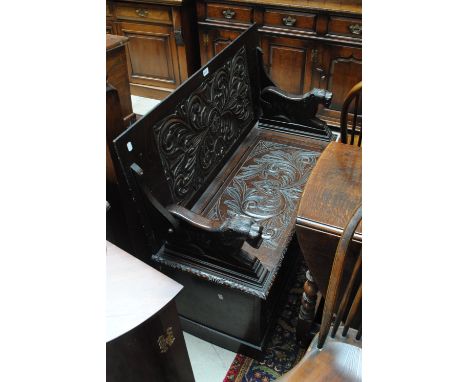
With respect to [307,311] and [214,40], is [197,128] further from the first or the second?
[214,40]

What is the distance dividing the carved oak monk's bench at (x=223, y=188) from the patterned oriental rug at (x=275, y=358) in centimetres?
7

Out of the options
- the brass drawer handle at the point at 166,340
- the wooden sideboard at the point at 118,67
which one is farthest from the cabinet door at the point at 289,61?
the brass drawer handle at the point at 166,340

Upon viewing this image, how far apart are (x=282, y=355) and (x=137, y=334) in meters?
0.78

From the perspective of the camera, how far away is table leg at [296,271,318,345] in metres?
1.31

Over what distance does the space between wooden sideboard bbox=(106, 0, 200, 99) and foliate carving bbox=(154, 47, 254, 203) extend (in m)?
1.08

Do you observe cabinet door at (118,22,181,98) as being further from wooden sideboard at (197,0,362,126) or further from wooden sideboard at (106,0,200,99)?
wooden sideboard at (197,0,362,126)

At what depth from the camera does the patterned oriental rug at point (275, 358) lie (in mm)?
1438

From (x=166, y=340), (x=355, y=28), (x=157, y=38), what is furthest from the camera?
(x=157, y=38)

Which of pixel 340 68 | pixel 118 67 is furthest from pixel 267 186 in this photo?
pixel 340 68

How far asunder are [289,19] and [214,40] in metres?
0.56

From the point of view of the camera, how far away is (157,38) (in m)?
2.85

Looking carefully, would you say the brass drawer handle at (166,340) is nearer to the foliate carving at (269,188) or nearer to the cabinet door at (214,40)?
the foliate carving at (269,188)
